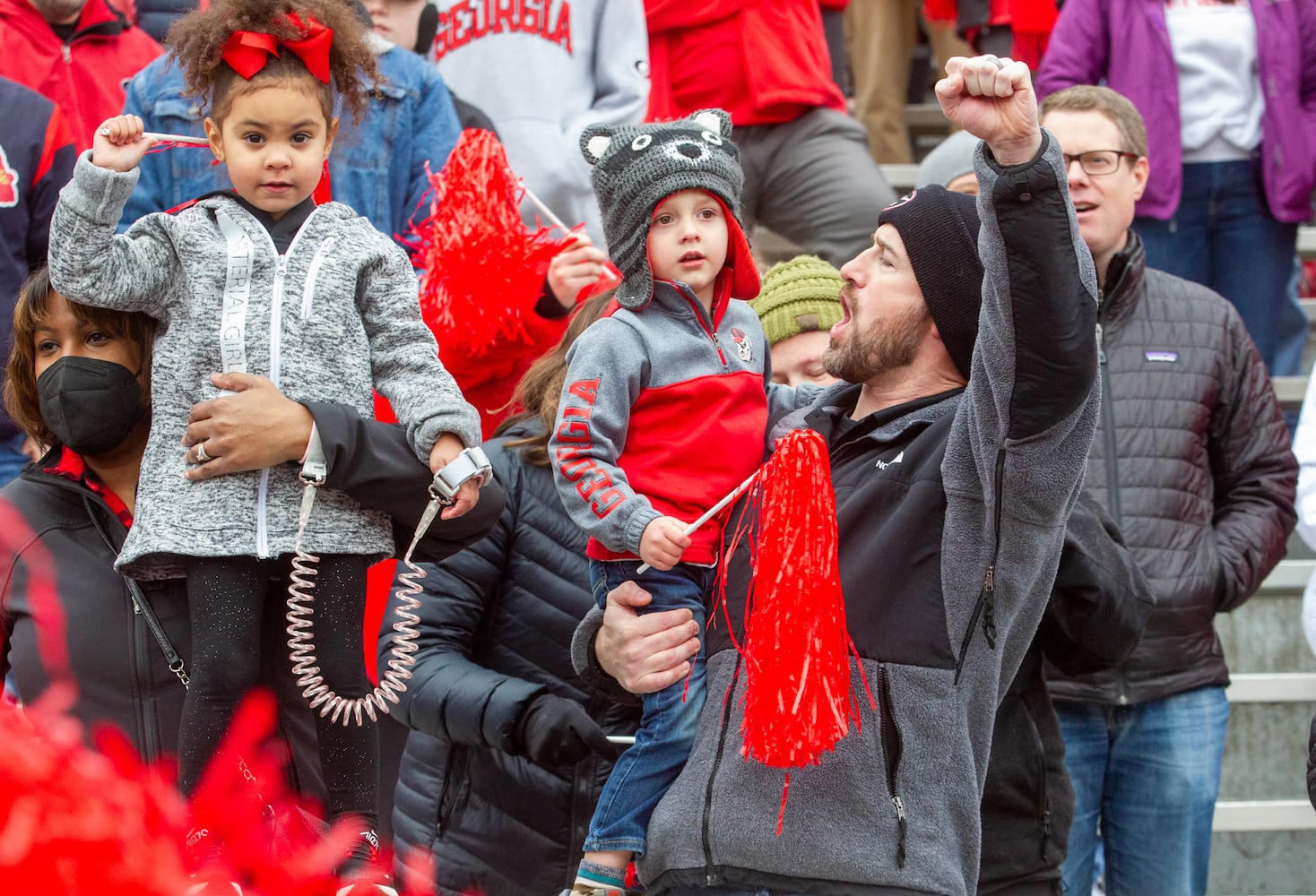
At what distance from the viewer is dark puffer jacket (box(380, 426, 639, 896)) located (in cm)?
303

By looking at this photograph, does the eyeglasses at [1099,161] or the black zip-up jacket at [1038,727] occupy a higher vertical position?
the eyeglasses at [1099,161]

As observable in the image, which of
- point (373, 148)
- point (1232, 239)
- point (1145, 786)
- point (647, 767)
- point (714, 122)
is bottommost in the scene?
point (1145, 786)

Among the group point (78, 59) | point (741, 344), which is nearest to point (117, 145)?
point (741, 344)

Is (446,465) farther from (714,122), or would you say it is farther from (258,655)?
(714,122)

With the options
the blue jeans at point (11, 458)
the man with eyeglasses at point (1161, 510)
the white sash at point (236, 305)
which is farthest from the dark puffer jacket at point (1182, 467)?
the blue jeans at point (11, 458)

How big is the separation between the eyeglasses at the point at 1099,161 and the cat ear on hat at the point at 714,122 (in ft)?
4.75

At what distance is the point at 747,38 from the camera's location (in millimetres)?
4906

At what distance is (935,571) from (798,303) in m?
1.27

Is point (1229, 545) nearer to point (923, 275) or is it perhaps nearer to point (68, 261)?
point (923, 275)

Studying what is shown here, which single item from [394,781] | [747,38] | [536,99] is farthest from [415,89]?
[394,781]

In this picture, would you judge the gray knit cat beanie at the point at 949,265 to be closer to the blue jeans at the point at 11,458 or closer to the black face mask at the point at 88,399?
the black face mask at the point at 88,399

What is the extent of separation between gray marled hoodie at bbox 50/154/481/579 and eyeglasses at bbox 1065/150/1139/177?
209 cm

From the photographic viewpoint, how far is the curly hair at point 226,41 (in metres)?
2.45

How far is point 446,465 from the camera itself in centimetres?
241
